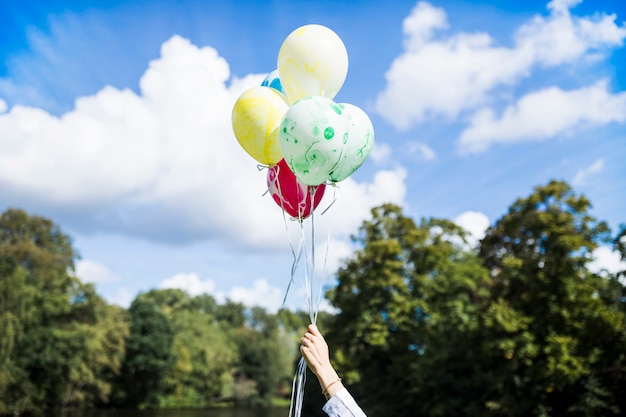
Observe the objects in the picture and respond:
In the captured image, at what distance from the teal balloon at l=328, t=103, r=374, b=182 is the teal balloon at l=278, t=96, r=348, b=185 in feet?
0.17

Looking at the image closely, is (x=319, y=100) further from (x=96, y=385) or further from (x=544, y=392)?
(x=96, y=385)

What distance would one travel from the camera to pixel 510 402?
14.8m

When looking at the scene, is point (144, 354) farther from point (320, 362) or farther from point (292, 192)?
point (320, 362)

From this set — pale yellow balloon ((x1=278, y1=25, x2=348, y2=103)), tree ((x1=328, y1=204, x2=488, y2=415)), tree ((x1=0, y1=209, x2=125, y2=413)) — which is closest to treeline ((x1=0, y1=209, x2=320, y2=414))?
tree ((x1=0, y1=209, x2=125, y2=413))

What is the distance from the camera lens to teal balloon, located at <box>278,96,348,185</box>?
11.2 ft

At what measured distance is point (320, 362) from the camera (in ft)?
5.72

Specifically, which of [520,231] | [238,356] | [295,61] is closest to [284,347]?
[238,356]

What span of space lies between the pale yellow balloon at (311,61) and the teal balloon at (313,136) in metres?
0.41

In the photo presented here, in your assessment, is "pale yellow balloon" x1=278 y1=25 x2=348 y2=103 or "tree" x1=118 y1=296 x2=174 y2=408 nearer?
"pale yellow balloon" x1=278 y1=25 x2=348 y2=103

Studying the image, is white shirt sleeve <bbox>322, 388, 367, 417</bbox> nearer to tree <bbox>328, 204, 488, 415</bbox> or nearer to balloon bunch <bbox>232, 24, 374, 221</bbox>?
balloon bunch <bbox>232, 24, 374, 221</bbox>

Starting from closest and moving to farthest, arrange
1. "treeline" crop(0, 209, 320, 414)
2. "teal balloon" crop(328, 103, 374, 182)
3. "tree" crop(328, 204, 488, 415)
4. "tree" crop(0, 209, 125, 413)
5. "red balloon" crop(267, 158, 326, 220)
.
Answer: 1. "teal balloon" crop(328, 103, 374, 182)
2. "red balloon" crop(267, 158, 326, 220)
3. "tree" crop(328, 204, 488, 415)
4. "tree" crop(0, 209, 125, 413)
5. "treeline" crop(0, 209, 320, 414)

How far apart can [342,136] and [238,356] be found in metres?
41.8

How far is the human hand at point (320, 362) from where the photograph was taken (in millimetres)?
1690

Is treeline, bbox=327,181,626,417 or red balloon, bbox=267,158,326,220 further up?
treeline, bbox=327,181,626,417
